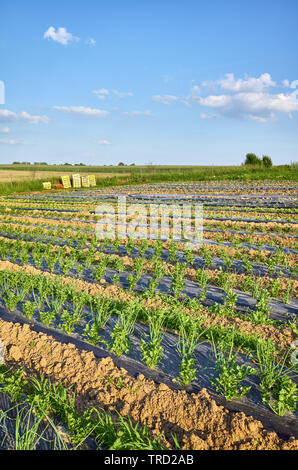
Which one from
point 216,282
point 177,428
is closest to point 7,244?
point 216,282

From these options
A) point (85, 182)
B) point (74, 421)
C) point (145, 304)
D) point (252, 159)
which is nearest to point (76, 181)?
point (85, 182)

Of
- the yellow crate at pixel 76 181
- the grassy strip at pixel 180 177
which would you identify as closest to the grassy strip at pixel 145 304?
the grassy strip at pixel 180 177

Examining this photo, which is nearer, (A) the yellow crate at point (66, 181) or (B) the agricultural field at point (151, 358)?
(B) the agricultural field at point (151, 358)

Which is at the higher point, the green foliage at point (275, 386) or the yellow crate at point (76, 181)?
the yellow crate at point (76, 181)

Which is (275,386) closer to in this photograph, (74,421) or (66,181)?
(74,421)

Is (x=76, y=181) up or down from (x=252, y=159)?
down

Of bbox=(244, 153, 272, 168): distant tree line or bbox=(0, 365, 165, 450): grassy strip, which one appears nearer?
bbox=(0, 365, 165, 450): grassy strip

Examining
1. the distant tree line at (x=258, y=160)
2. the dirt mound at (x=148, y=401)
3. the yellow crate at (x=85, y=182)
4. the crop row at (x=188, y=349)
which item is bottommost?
the dirt mound at (x=148, y=401)

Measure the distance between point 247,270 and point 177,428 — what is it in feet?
12.1

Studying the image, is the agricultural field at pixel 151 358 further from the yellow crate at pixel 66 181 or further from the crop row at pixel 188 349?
the yellow crate at pixel 66 181

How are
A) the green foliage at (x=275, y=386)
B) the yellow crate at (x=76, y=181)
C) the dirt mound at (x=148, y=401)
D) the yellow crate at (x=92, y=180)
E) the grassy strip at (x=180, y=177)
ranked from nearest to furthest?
the dirt mound at (x=148, y=401) → the green foliage at (x=275, y=386) → the grassy strip at (x=180, y=177) → the yellow crate at (x=76, y=181) → the yellow crate at (x=92, y=180)

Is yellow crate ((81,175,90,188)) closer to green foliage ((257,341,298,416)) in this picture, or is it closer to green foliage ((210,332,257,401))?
green foliage ((257,341,298,416))

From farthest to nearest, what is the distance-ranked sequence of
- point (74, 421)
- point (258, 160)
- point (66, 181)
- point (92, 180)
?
point (258, 160), point (92, 180), point (66, 181), point (74, 421)

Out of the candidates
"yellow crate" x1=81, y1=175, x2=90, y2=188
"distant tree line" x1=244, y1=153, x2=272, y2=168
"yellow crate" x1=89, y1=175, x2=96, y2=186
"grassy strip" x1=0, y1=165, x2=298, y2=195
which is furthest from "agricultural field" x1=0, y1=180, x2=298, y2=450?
"distant tree line" x1=244, y1=153, x2=272, y2=168
